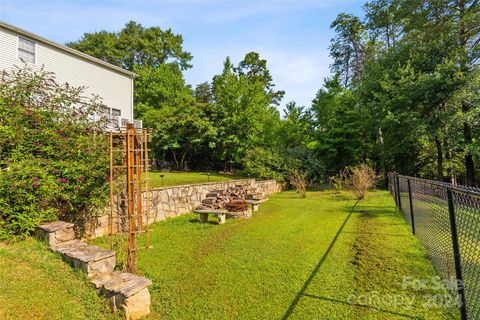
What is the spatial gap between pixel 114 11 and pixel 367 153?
54.5 feet

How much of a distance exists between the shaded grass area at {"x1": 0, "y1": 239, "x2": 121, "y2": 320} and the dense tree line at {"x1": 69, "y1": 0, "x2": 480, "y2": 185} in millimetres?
11328

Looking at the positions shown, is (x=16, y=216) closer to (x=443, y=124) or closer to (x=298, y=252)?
(x=298, y=252)

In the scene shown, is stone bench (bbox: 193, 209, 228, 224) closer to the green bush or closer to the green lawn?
the green lawn

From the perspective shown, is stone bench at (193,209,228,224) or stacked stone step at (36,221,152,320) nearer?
stacked stone step at (36,221,152,320)

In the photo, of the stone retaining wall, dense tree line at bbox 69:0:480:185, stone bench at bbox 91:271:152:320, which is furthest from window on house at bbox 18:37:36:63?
stone bench at bbox 91:271:152:320

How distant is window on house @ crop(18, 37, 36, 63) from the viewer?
415 inches

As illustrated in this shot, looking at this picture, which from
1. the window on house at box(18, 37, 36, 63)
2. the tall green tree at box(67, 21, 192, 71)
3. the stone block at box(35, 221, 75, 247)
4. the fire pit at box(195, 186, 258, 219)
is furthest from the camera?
the tall green tree at box(67, 21, 192, 71)

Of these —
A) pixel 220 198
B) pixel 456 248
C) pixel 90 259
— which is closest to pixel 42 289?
pixel 90 259

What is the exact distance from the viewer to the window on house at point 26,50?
415 inches

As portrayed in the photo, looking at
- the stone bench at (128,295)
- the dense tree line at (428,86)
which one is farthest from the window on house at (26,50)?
the dense tree line at (428,86)

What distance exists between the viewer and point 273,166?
14.6 meters

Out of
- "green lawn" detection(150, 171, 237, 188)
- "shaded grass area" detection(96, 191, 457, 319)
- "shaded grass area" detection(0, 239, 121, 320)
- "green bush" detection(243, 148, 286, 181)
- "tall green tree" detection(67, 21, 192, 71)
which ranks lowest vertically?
"shaded grass area" detection(96, 191, 457, 319)

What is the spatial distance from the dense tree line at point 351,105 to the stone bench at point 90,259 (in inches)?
Answer: 433

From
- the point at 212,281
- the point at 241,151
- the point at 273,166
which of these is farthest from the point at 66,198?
the point at 241,151
